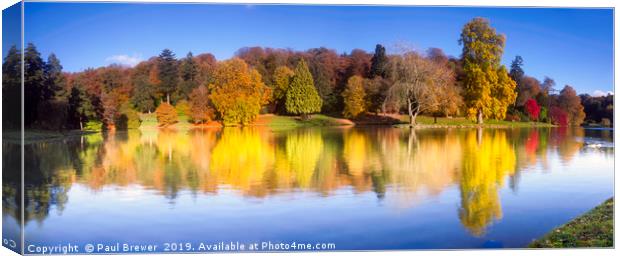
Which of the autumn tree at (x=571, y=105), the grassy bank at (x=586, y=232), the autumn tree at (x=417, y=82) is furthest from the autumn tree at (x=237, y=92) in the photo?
the grassy bank at (x=586, y=232)

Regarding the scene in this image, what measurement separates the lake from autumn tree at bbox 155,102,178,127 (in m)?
0.30

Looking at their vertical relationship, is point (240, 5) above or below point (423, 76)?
above

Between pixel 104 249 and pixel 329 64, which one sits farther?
pixel 329 64

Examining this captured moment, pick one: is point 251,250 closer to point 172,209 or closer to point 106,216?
point 172,209

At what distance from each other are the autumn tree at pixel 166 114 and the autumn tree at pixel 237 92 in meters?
0.79

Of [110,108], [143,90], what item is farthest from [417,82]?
[110,108]

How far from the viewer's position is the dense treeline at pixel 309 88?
10555mm

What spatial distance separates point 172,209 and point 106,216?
0.92 metres

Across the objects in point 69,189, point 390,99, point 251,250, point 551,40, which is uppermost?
point 551,40

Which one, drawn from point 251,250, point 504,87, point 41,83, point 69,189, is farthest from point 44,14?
point 504,87

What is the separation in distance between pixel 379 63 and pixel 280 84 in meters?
1.97

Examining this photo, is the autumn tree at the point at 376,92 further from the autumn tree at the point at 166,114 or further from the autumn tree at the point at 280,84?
the autumn tree at the point at 166,114

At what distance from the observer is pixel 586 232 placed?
28.4ft

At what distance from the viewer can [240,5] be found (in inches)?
376
